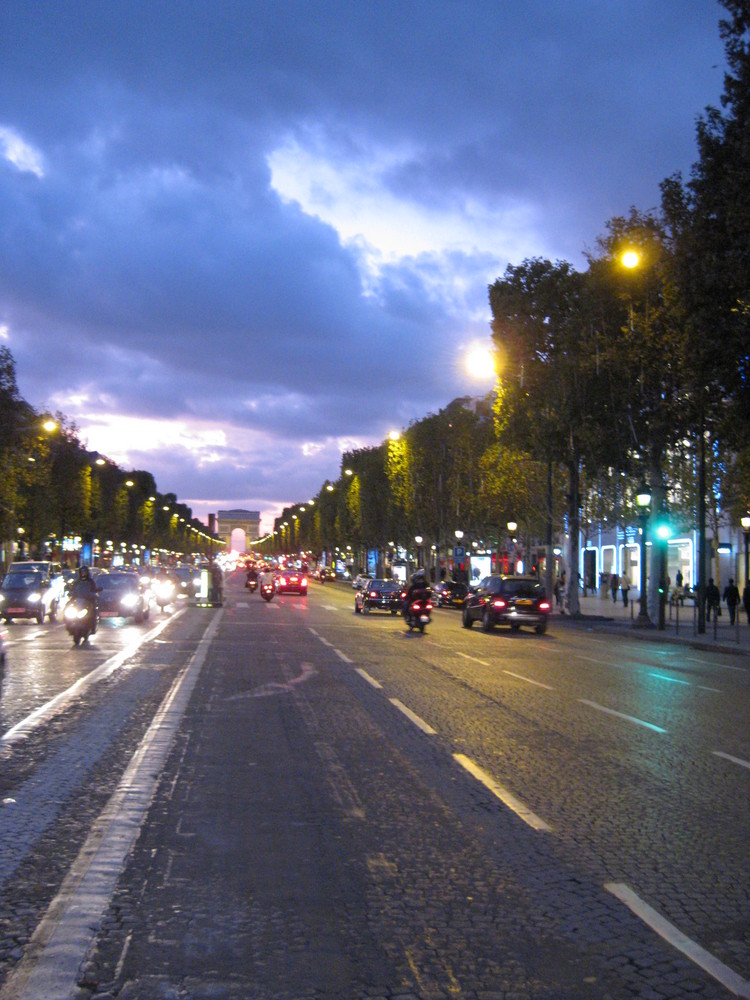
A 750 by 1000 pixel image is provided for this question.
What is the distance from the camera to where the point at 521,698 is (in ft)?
53.9

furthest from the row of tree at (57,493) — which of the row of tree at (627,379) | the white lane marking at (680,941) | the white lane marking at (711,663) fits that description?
the white lane marking at (680,941)

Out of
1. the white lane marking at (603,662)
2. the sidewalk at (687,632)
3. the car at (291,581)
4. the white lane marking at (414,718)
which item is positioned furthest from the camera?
the car at (291,581)

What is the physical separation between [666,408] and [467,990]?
35611mm

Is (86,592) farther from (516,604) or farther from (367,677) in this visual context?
(516,604)

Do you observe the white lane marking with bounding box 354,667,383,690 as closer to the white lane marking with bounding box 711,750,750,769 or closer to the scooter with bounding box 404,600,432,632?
the white lane marking with bounding box 711,750,750,769

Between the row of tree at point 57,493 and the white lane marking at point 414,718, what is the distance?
3867 cm

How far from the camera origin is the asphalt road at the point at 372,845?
5.20 metres

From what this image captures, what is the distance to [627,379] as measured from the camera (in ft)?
132

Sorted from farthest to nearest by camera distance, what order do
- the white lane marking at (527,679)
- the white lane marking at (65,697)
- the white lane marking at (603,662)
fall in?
the white lane marking at (603,662) → the white lane marking at (527,679) → the white lane marking at (65,697)

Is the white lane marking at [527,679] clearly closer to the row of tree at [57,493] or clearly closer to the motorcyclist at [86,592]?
the motorcyclist at [86,592]

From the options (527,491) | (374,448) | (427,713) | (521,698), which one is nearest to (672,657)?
(521,698)

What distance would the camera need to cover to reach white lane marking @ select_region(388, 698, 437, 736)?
12845 mm

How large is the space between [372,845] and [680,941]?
241cm

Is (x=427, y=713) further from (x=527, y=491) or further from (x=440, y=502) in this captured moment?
(x=440, y=502)
